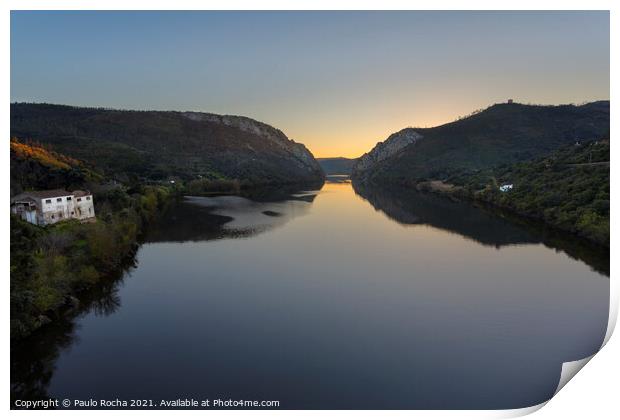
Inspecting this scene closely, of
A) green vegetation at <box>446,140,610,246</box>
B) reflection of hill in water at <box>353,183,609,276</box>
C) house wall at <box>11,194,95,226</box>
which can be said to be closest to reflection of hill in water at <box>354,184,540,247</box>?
reflection of hill in water at <box>353,183,609,276</box>

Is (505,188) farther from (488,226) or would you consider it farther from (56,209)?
(56,209)

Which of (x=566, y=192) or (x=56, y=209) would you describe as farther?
(x=566, y=192)

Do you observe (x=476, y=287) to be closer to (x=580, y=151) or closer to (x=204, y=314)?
(x=204, y=314)

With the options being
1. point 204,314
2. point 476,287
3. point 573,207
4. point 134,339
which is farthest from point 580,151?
point 134,339

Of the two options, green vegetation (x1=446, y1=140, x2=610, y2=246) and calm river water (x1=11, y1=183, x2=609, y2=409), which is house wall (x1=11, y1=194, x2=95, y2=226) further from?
green vegetation (x1=446, y1=140, x2=610, y2=246)

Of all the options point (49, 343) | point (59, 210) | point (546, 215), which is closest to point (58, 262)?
point (49, 343)
